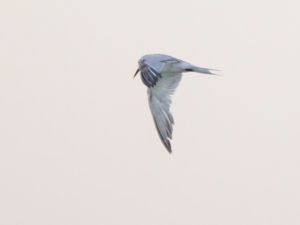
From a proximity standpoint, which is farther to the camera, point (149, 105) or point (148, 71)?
point (149, 105)

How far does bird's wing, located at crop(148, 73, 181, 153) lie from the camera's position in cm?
973

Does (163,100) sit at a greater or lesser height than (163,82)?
lesser

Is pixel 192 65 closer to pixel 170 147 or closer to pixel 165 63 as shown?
pixel 165 63

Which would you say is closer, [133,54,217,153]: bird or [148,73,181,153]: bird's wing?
[133,54,217,153]: bird

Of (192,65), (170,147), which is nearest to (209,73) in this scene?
(192,65)

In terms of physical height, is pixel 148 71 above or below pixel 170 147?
above

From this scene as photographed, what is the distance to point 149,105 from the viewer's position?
1005 centimetres

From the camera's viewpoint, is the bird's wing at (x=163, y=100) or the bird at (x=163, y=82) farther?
the bird's wing at (x=163, y=100)

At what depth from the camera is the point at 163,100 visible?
10.0 metres

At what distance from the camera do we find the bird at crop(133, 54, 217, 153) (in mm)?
9336

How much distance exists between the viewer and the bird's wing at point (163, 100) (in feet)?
31.9

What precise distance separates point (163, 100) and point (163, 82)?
9.5 inches

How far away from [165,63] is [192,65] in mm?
427

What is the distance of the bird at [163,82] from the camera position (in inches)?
368
